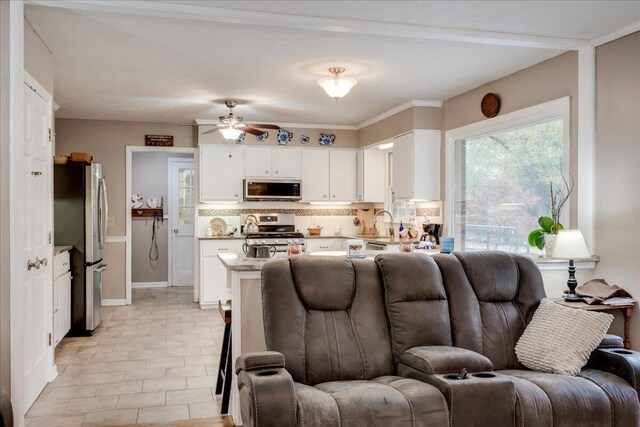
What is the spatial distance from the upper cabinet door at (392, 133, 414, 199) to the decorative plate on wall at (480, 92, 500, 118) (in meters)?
1.09

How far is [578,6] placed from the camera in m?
3.35

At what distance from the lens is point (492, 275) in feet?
10.4

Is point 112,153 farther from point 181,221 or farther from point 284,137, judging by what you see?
point 284,137

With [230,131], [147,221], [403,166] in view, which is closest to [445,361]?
[403,166]

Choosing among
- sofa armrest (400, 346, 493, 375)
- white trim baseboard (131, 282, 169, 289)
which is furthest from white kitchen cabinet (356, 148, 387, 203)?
sofa armrest (400, 346, 493, 375)

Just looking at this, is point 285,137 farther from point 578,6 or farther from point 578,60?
point 578,6

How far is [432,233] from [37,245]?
4.09 m

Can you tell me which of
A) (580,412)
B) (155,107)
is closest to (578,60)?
(580,412)

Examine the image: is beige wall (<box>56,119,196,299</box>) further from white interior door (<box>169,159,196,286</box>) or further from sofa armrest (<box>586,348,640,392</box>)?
sofa armrest (<box>586,348,640,392</box>)

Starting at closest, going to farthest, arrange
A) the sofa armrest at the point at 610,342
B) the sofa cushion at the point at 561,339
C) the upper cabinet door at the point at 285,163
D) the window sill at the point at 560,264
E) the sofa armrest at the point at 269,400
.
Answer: the sofa armrest at the point at 269,400, the sofa cushion at the point at 561,339, the sofa armrest at the point at 610,342, the window sill at the point at 560,264, the upper cabinet door at the point at 285,163

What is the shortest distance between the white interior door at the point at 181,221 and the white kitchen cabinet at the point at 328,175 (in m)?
2.42

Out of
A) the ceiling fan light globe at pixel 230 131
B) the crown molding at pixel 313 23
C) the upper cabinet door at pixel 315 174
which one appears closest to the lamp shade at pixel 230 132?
the ceiling fan light globe at pixel 230 131

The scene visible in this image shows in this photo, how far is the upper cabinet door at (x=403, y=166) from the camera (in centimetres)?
626

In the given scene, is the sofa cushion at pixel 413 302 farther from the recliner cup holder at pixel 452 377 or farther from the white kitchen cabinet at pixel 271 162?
the white kitchen cabinet at pixel 271 162
